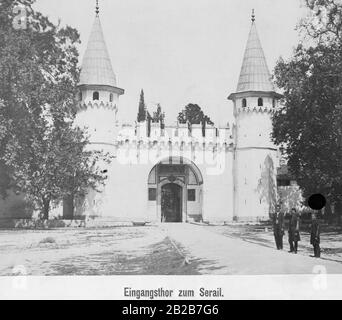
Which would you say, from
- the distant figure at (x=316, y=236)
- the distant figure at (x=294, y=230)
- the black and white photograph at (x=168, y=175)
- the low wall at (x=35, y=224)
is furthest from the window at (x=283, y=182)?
the distant figure at (x=316, y=236)

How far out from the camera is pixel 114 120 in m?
27.9

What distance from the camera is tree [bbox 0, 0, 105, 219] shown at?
18.4 m

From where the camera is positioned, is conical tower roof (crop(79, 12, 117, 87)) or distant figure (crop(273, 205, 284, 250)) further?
conical tower roof (crop(79, 12, 117, 87))

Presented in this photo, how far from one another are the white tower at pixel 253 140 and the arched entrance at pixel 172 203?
188 inches

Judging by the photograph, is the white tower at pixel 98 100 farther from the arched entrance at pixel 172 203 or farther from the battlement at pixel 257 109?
the battlement at pixel 257 109

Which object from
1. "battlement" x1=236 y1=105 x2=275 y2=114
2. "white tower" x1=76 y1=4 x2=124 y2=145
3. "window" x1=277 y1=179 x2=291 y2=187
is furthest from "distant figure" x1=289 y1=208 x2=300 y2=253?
"white tower" x1=76 y1=4 x2=124 y2=145

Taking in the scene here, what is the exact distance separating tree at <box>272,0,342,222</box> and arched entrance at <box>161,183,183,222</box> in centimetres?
1217

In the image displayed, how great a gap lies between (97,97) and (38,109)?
8063 mm

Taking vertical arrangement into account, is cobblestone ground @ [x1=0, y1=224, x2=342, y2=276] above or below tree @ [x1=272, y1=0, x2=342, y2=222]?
below

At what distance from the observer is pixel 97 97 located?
27656 millimetres

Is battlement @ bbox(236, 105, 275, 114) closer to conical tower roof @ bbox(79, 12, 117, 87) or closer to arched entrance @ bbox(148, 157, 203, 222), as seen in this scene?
arched entrance @ bbox(148, 157, 203, 222)
